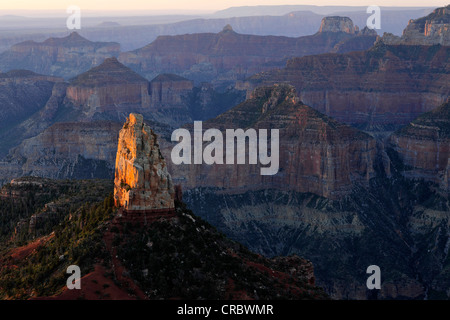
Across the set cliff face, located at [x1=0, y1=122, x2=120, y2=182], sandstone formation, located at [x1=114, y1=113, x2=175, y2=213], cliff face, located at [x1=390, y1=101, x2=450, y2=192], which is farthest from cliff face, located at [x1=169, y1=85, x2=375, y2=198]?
sandstone formation, located at [x1=114, y1=113, x2=175, y2=213]

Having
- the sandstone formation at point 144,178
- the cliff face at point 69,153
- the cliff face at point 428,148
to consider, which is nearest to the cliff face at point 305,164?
the cliff face at point 428,148

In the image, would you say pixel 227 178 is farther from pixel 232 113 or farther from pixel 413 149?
pixel 413 149

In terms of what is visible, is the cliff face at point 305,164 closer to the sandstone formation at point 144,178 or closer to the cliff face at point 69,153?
the cliff face at point 69,153

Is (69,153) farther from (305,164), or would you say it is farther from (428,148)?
(428,148)

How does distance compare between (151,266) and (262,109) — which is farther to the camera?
(262,109)

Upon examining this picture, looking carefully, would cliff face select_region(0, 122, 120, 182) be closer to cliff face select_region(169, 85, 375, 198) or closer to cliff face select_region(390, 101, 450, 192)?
cliff face select_region(169, 85, 375, 198)
